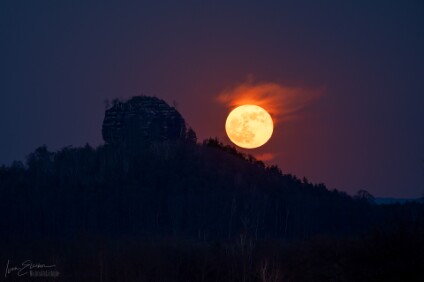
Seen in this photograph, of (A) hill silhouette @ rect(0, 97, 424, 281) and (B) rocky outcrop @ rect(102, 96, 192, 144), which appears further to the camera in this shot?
(B) rocky outcrop @ rect(102, 96, 192, 144)

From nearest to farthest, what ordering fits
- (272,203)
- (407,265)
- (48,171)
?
(407,265)
(272,203)
(48,171)

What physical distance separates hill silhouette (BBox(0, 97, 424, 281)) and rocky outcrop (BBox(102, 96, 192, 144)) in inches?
12.3

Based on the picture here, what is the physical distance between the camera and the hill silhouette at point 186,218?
137ft

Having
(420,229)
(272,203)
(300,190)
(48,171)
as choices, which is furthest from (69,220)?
(420,229)

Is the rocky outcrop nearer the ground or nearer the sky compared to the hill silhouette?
nearer the sky

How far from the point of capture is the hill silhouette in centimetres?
4172

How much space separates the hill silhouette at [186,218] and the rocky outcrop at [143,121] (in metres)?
0.31

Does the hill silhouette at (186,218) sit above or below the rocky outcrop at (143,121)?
below

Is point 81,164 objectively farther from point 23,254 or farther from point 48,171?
point 23,254

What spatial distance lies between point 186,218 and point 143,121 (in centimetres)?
3571

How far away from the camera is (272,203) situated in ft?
283

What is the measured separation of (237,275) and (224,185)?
154ft

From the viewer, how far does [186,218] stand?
8081cm

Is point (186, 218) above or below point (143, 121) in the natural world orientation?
below
